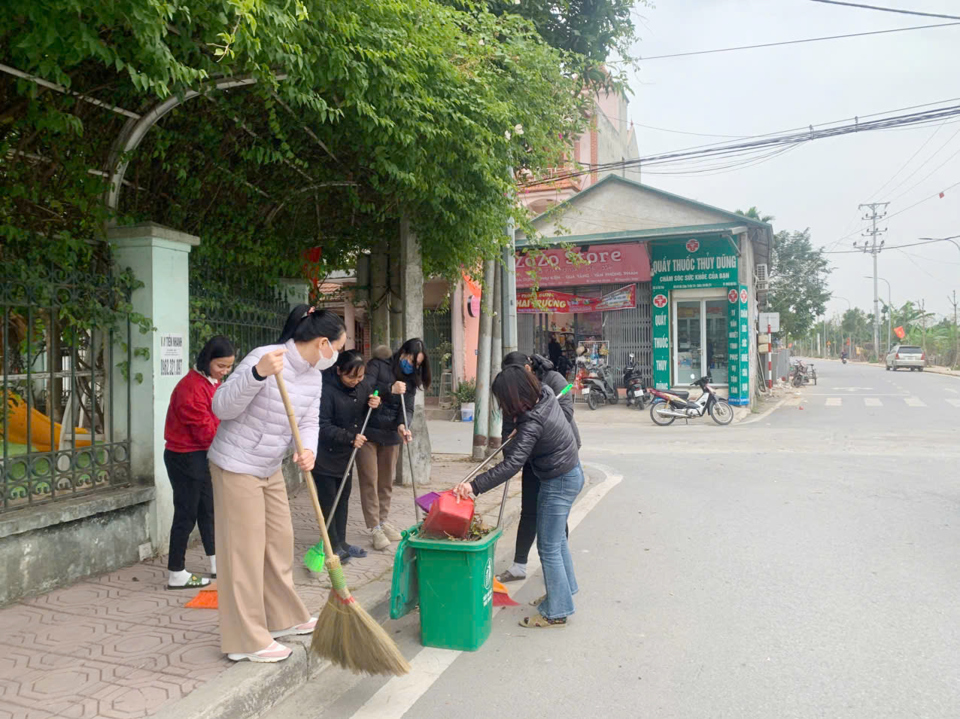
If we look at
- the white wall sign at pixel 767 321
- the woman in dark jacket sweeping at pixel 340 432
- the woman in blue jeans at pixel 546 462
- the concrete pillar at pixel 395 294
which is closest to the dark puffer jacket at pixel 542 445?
the woman in blue jeans at pixel 546 462

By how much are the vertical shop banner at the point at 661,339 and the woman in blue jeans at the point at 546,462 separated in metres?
15.6

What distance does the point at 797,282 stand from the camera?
31.1m

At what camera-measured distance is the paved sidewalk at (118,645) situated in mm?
3186

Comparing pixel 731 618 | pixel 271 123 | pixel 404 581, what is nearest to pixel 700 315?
pixel 271 123

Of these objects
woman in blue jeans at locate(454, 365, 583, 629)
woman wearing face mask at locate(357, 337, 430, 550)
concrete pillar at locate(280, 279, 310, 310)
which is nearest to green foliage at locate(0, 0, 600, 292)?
concrete pillar at locate(280, 279, 310, 310)

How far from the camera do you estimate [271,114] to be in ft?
18.4

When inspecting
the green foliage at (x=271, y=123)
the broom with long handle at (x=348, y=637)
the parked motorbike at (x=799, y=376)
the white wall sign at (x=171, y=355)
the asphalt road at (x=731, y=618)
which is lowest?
the asphalt road at (x=731, y=618)

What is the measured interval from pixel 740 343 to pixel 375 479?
1460 cm

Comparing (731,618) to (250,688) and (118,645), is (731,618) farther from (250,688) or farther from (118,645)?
(118,645)

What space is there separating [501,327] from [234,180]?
488cm

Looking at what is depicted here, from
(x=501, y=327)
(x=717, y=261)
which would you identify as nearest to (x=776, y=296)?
(x=717, y=261)

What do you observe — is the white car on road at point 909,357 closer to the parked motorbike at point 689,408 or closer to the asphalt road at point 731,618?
the parked motorbike at point 689,408

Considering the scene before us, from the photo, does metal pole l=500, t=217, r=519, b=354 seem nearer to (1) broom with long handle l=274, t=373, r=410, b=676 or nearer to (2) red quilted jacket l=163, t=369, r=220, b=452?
(2) red quilted jacket l=163, t=369, r=220, b=452

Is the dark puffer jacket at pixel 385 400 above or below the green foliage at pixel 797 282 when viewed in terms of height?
below
